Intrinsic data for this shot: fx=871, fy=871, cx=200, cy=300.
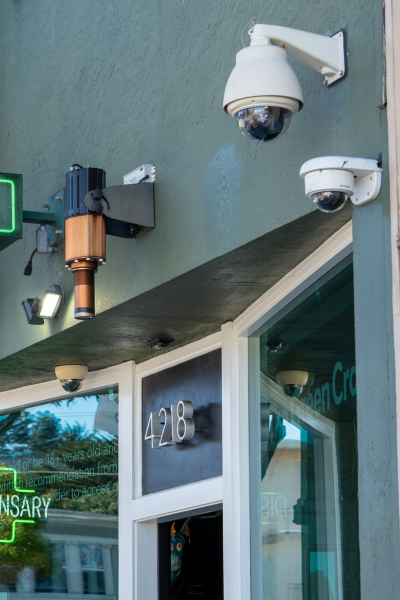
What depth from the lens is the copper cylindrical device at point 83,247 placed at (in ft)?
13.4

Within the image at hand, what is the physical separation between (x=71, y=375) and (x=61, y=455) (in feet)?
3.15

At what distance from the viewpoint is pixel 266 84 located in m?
2.76

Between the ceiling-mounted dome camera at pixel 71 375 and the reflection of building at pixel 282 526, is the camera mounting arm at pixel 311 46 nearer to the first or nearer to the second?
the reflection of building at pixel 282 526

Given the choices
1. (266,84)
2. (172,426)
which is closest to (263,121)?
(266,84)

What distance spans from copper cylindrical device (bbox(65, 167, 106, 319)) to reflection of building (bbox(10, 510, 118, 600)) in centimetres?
253

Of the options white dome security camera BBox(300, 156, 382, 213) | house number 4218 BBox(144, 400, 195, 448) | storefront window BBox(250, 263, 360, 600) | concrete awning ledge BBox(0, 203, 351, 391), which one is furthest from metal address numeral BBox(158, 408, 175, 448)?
white dome security camera BBox(300, 156, 382, 213)

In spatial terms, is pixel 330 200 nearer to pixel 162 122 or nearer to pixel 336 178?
pixel 336 178

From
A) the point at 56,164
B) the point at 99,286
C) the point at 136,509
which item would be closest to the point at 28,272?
the point at 99,286

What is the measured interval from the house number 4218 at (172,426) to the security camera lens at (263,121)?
2564 mm

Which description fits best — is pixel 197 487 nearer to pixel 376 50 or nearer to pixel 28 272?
pixel 28 272

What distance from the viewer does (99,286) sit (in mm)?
4766

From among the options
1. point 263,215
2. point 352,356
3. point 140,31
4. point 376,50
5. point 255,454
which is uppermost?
point 140,31

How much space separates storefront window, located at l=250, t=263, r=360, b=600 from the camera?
136 inches

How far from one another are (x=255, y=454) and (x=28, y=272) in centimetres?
162
